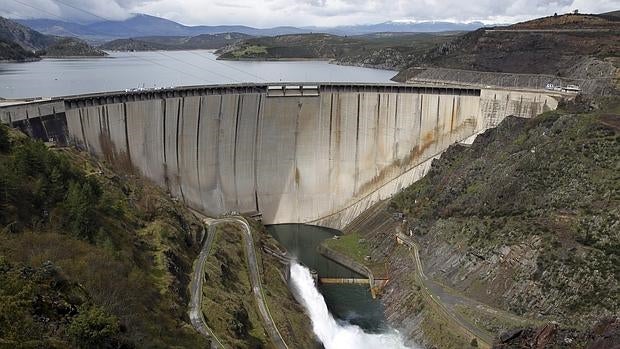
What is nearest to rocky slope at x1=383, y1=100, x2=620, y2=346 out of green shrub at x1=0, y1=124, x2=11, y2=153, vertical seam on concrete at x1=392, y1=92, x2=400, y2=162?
vertical seam on concrete at x1=392, y1=92, x2=400, y2=162

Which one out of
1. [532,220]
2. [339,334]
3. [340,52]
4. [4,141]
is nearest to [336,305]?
[339,334]

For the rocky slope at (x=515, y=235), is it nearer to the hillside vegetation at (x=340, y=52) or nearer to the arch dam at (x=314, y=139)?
the arch dam at (x=314, y=139)

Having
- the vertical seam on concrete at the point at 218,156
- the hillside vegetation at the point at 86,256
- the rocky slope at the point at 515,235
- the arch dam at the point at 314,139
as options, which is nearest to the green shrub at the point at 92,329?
the hillside vegetation at the point at 86,256

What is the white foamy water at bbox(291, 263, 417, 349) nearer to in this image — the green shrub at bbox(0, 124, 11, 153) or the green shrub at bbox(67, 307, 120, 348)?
the green shrub at bbox(67, 307, 120, 348)

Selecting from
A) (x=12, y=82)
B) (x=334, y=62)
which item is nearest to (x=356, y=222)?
(x=12, y=82)

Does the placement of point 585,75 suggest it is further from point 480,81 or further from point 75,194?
point 75,194

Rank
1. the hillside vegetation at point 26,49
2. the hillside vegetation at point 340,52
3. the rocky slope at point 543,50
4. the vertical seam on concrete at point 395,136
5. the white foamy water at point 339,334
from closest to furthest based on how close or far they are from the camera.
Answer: the white foamy water at point 339,334
the vertical seam on concrete at point 395,136
the rocky slope at point 543,50
the hillside vegetation at point 26,49
the hillside vegetation at point 340,52
